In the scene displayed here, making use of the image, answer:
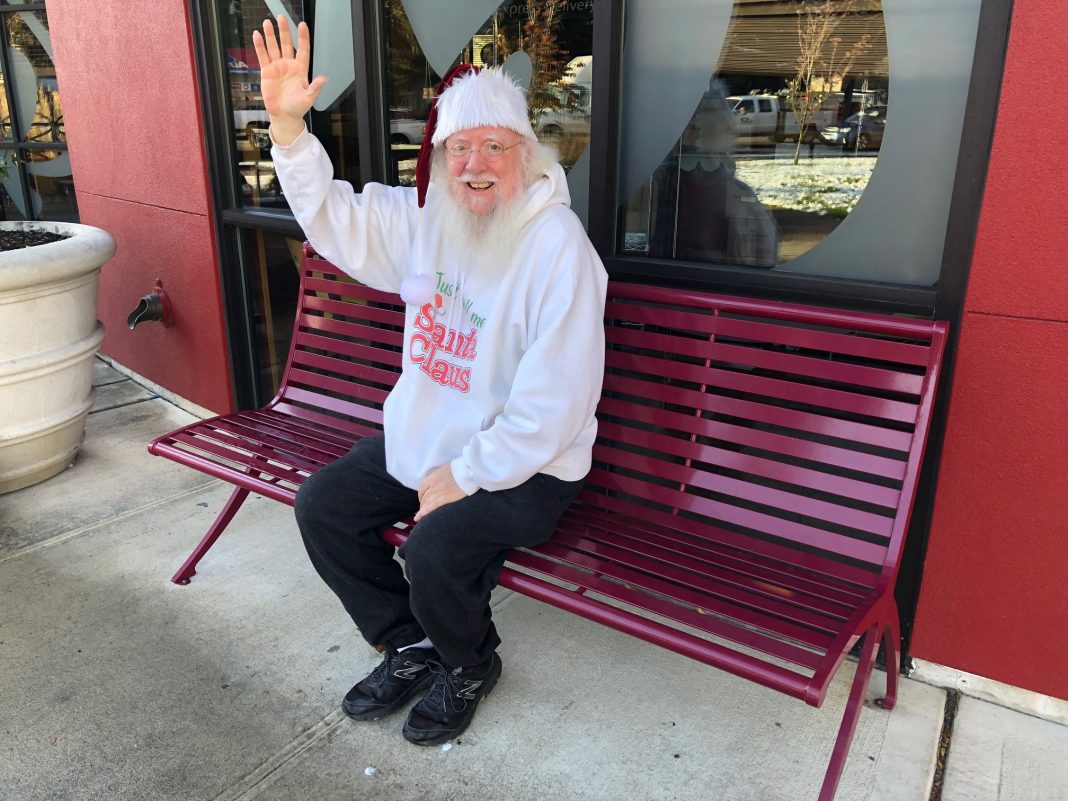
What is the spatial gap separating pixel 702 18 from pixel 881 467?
52.8 inches

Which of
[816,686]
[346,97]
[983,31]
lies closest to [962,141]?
[983,31]

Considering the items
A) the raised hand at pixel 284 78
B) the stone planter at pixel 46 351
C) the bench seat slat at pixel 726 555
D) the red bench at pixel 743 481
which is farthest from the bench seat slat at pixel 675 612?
the stone planter at pixel 46 351

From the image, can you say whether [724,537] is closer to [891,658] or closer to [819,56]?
[891,658]

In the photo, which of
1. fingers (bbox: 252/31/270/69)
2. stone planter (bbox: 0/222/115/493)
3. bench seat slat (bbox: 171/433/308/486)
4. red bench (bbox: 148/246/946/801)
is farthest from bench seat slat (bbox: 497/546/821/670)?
stone planter (bbox: 0/222/115/493)

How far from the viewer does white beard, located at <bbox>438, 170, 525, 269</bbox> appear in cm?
207

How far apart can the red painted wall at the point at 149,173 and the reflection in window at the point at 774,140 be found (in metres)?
2.28

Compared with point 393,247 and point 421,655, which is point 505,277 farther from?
point 421,655

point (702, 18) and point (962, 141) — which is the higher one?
point (702, 18)

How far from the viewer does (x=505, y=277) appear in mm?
2066

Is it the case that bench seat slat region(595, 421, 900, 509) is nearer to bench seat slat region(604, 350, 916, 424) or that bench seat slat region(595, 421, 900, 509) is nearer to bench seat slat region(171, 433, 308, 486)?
bench seat slat region(604, 350, 916, 424)

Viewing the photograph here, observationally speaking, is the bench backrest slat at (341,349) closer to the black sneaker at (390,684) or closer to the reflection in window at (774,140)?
the black sneaker at (390,684)

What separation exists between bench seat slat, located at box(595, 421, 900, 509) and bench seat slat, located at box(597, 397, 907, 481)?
3cm

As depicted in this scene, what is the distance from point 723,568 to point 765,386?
0.47m

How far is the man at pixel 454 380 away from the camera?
1.96 metres
